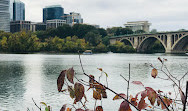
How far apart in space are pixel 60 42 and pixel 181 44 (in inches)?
1916

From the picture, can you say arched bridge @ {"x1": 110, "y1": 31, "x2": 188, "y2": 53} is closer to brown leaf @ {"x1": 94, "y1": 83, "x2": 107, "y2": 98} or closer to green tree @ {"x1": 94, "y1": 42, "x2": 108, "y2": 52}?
green tree @ {"x1": 94, "y1": 42, "x2": 108, "y2": 52}

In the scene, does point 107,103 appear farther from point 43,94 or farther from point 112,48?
point 112,48

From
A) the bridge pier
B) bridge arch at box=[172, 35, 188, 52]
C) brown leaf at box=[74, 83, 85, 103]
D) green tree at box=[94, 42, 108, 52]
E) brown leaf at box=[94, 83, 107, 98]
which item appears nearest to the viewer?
brown leaf at box=[74, 83, 85, 103]

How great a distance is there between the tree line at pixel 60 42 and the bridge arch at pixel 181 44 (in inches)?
1026

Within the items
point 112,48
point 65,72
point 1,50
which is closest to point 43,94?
point 65,72

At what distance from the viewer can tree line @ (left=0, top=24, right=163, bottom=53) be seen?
351 feet

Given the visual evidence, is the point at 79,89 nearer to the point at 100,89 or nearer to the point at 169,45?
the point at 100,89

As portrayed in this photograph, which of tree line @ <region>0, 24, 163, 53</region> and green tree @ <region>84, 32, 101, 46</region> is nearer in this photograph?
tree line @ <region>0, 24, 163, 53</region>

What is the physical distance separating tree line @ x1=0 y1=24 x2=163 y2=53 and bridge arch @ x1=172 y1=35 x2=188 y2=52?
26.1 metres

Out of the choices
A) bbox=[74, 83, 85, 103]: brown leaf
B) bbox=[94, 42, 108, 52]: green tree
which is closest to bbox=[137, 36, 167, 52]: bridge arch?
bbox=[94, 42, 108, 52]: green tree

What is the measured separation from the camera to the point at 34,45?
107375 millimetres

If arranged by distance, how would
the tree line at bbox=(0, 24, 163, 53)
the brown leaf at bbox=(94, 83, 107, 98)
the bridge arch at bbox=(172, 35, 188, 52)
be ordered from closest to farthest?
the brown leaf at bbox=(94, 83, 107, 98) → the bridge arch at bbox=(172, 35, 188, 52) → the tree line at bbox=(0, 24, 163, 53)

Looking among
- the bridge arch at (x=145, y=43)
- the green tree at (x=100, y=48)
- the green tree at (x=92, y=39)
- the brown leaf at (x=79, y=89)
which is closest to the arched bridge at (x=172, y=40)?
the bridge arch at (x=145, y=43)

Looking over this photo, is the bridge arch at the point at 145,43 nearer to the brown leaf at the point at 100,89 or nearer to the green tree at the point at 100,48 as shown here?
the green tree at the point at 100,48
